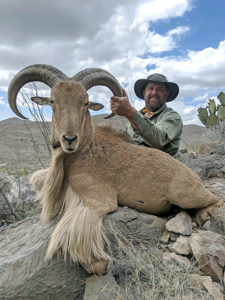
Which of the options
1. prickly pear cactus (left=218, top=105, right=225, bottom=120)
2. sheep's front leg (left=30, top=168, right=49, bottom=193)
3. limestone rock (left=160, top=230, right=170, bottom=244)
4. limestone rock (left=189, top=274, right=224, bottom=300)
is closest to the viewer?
limestone rock (left=189, top=274, right=224, bottom=300)

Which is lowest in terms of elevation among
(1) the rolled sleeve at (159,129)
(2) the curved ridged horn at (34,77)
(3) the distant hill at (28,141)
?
(3) the distant hill at (28,141)

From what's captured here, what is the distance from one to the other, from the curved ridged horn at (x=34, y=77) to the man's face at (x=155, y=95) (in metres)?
2.18

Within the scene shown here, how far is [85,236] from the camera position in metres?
3.13

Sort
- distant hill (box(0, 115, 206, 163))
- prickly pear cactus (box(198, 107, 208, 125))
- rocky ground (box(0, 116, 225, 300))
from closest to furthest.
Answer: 1. rocky ground (box(0, 116, 225, 300))
2. distant hill (box(0, 115, 206, 163))
3. prickly pear cactus (box(198, 107, 208, 125))

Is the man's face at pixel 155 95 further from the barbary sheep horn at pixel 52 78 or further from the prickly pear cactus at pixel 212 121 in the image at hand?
the prickly pear cactus at pixel 212 121

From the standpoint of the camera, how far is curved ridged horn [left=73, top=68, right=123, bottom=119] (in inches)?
157

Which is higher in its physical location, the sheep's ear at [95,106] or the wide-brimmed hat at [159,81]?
the wide-brimmed hat at [159,81]

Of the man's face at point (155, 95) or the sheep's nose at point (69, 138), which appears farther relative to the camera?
the man's face at point (155, 95)

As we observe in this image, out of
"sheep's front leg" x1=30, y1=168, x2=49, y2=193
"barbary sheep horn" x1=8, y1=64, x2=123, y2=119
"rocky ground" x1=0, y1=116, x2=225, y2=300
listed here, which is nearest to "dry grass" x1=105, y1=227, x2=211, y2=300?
"rocky ground" x1=0, y1=116, x2=225, y2=300

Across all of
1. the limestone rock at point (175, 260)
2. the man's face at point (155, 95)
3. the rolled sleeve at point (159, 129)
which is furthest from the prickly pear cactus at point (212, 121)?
the limestone rock at point (175, 260)

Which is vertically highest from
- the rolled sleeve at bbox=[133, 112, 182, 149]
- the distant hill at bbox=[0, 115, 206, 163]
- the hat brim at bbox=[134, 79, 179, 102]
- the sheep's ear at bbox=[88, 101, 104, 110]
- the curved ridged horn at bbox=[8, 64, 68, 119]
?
the curved ridged horn at bbox=[8, 64, 68, 119]

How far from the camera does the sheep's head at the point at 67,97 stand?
326 centimetres

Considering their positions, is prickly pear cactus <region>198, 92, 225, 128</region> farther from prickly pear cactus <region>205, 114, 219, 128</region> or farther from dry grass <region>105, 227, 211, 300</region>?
dry grass <region>105, 227, 211, 300</region>

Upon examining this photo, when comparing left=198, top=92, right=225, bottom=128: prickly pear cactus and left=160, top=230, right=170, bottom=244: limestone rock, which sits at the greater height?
left=198, top=92, right=225, bottom=128: prickly pear cactus
